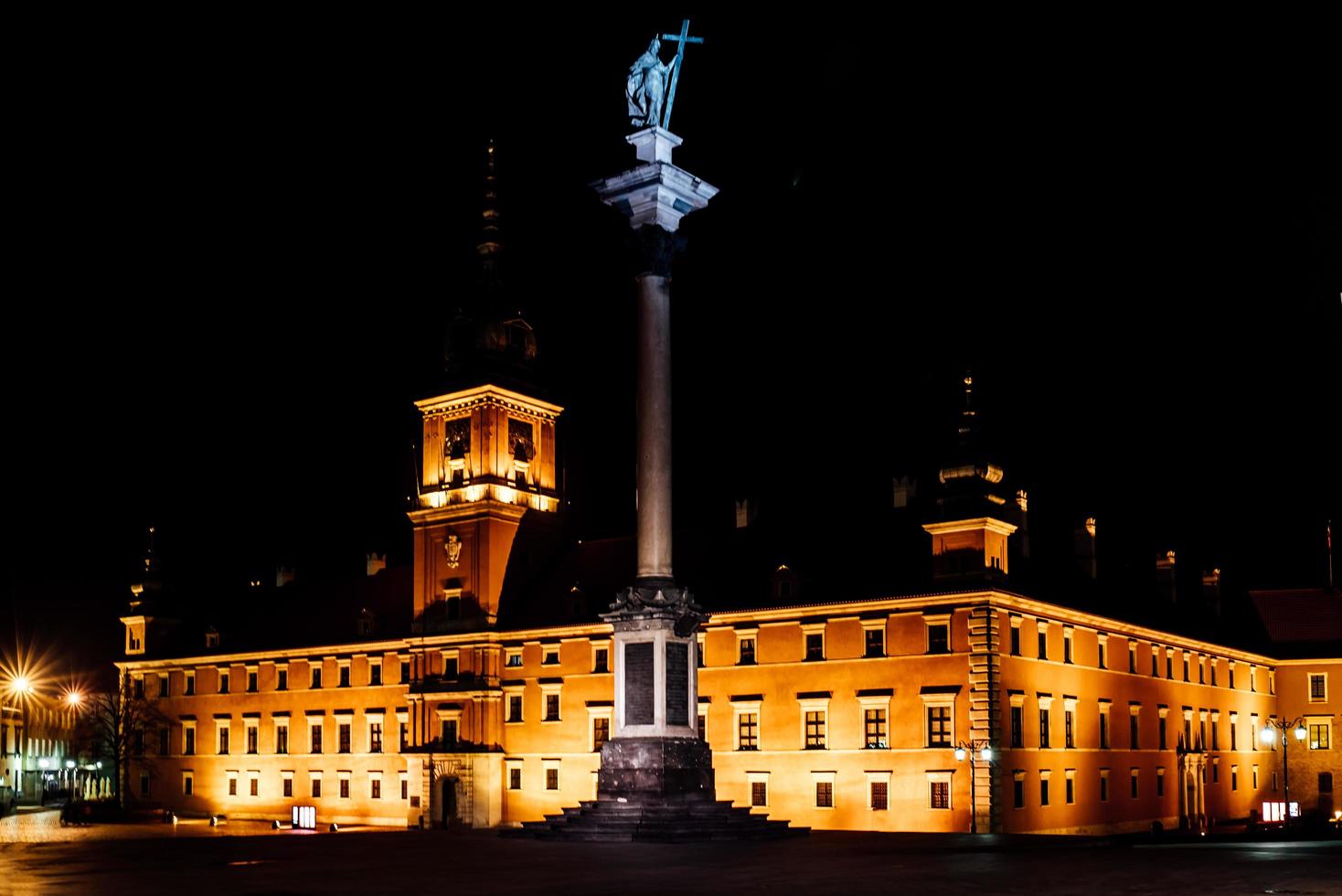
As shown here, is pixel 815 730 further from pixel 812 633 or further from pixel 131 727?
pixel 131 727

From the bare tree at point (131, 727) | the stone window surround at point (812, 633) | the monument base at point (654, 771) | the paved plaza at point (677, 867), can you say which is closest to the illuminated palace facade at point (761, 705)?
the stone window surround at point (812, 633)

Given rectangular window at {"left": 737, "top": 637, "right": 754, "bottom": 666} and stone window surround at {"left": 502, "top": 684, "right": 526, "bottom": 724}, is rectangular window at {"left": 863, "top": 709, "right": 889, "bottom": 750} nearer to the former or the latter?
rectangular window at {"left": 737, "top": 637, "right": 754, "bottom": 666}

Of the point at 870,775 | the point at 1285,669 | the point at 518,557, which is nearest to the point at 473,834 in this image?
the point at 870,775

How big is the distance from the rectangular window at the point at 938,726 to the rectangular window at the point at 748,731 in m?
7.31

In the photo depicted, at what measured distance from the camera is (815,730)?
198ft

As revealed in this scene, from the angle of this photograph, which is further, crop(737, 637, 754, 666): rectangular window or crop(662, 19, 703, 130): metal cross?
crop(737, 637, 754, 666): rectangular window

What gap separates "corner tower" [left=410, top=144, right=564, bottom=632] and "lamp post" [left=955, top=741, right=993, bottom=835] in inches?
922

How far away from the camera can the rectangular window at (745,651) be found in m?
62.5

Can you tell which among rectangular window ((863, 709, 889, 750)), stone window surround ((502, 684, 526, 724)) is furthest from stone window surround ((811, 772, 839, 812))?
stone window surround ((502, 684, 526, 724))

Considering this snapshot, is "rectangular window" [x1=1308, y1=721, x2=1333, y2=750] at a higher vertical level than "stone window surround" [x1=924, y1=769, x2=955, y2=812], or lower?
higher

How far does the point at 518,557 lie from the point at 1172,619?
30.7 m

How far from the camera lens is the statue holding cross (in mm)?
38375

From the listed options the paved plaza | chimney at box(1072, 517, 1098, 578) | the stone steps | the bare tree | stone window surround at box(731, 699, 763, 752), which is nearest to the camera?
the paved plaza

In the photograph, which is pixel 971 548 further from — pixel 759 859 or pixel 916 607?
pixel 759 859
